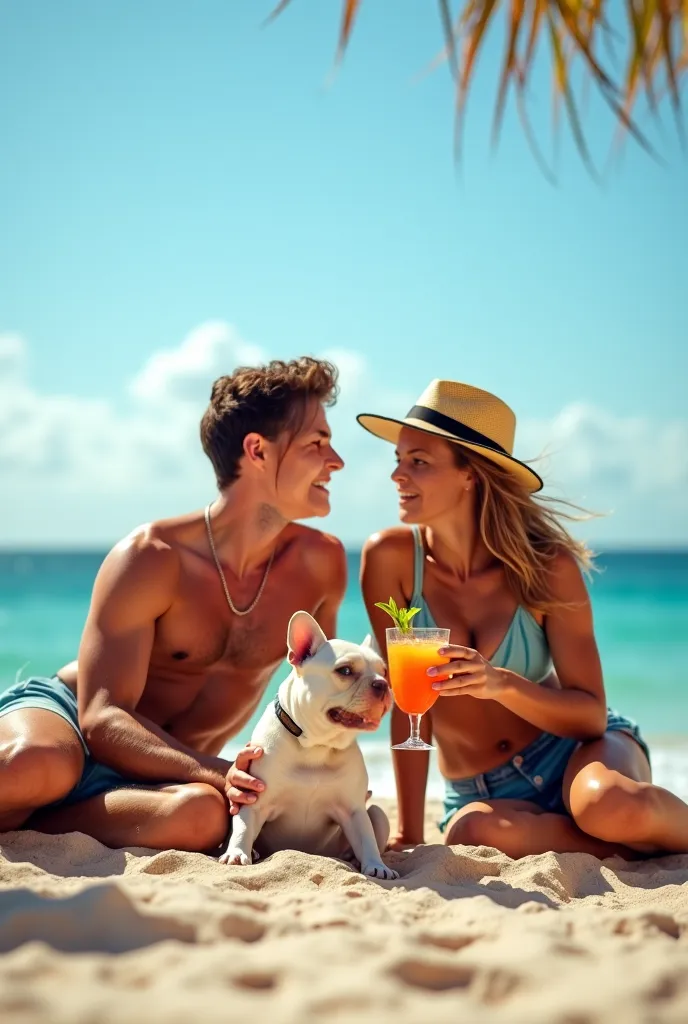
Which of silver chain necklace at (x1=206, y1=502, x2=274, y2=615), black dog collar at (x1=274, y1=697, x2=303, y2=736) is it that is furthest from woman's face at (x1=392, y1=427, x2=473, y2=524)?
black dog collar at (x1=274, y1=697, x2=303, y2=736)

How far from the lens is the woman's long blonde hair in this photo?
4.36m

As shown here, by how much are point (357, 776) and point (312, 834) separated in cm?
28

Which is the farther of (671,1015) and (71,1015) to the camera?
(671,1015)

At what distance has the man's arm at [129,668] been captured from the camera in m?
3.74

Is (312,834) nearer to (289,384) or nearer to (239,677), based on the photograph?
(239,677)

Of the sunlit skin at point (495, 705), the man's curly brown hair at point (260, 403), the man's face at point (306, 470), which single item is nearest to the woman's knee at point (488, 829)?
the sunlit skin at point (495, 705)

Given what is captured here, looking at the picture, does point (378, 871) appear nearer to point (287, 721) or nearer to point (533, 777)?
point (287, 721)

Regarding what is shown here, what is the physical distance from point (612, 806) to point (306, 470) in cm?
175

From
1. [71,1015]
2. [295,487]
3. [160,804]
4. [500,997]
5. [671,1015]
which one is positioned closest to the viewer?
[71,1015]

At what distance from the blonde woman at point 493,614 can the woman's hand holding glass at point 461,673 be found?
399 mm

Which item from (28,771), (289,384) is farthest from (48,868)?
(289,384)

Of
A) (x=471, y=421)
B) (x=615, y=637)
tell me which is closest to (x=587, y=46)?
(x=471, y=421)

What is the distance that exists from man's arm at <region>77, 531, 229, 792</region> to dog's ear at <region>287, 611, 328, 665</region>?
589 millimetres

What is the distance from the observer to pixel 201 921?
220 centimetres
